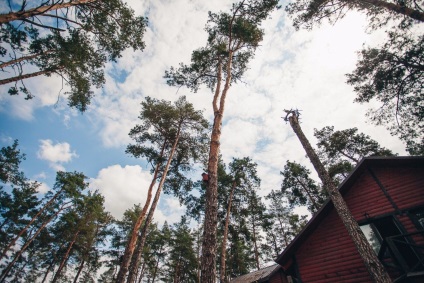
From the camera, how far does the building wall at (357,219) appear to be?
28.5 ft

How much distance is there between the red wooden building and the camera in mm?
8188

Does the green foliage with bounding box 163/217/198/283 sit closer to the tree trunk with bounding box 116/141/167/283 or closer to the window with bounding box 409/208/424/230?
the tree trunk with bounding box 116/141/167/283

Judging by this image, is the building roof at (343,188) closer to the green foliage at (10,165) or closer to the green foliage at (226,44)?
the green foliage at (226,44)

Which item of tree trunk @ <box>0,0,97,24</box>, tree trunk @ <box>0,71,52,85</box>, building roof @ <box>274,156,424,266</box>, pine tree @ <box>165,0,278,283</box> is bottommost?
building roof @ <box>274,156,424,266</box>

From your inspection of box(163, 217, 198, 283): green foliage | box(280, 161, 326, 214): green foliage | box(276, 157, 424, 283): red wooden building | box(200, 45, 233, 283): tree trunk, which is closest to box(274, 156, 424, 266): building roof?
box(276, 157, 424, 283): red wooden building

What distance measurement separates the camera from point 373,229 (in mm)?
9133

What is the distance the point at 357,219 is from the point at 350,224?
3079 millimetres

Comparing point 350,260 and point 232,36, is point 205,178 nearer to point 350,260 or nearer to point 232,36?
point 350,260

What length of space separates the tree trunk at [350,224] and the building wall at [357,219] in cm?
279

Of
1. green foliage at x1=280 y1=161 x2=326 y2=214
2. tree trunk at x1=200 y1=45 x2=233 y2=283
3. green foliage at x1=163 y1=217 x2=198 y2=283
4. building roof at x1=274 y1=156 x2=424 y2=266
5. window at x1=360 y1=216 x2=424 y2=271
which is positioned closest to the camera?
tree trunk at x1=200 y1=45 x2=233 y2=283

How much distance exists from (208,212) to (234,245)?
2462 cm

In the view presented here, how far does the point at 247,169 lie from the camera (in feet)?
70.1

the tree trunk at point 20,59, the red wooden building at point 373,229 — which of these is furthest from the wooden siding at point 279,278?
the tree trunk at point 20,59

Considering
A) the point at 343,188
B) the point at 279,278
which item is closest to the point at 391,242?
the point at 343,188
